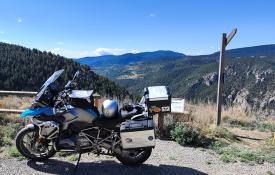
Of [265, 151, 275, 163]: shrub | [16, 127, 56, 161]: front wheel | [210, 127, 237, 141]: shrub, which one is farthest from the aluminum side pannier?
[210, 127, 237, 141]: shrub

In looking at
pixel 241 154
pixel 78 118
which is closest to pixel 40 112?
pixel 78 118

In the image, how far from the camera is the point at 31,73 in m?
72.4

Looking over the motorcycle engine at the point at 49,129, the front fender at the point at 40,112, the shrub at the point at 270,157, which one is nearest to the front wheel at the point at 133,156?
the motorcycle engine at the point at 49,129

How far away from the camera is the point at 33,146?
Result: 632cm

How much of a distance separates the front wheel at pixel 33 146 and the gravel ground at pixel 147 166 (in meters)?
0.11

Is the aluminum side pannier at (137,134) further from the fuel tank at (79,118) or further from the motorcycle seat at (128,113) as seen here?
the fuel tank at (79,118)

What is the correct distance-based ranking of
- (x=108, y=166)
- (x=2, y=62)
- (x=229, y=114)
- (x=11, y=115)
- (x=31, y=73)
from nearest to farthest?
(x=108, y=166), (x=11, y=115), (x=229, y=114), (x=31, y=73), (x=2, y=62)

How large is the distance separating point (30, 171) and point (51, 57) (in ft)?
278

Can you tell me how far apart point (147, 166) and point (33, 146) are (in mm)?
1875

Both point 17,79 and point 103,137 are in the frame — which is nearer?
point 103,137

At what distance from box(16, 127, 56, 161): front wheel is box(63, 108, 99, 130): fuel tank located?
578 mm

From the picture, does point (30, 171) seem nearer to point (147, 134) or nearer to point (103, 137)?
point (103, 137)

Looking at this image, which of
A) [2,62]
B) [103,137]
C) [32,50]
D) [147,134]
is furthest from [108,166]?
[32,50]

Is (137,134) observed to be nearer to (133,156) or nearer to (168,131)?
(133,156)
